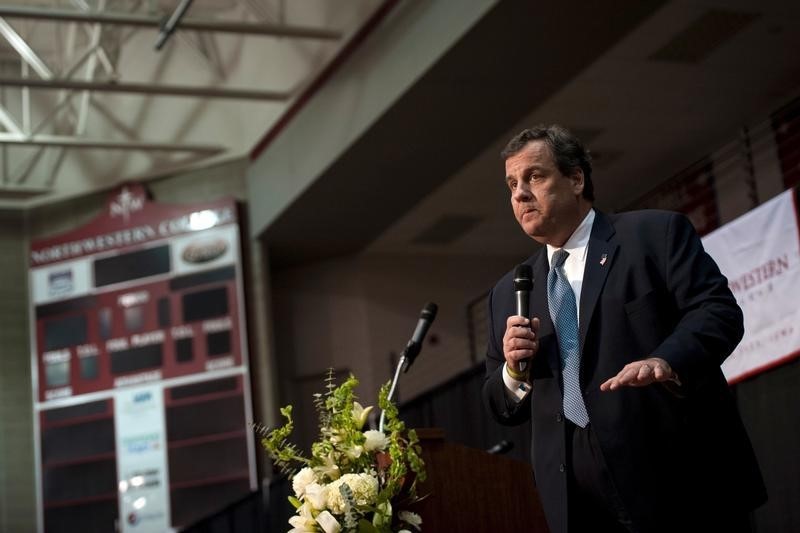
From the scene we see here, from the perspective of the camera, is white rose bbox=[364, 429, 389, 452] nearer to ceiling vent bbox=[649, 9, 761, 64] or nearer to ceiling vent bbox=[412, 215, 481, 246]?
ceiling vent bbox=[649, 9, 761, 64]

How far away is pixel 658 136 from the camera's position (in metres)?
10.6

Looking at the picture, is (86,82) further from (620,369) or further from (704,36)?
(620,369)

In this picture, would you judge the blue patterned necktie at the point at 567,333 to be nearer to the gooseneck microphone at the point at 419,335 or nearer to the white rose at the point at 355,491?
the white rose at the point at 355,491

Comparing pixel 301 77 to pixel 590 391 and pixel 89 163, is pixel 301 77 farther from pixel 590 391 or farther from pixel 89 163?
pixel 590 391

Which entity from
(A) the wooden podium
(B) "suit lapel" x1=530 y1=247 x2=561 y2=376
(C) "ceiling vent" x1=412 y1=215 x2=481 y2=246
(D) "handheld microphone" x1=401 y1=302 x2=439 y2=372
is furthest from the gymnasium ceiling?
(B) "suit lapel" x1=530 y1=247 x2=561 y2=376

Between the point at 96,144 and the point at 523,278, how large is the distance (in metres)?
9.42

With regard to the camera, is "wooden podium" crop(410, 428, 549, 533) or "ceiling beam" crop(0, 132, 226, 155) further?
"ceiling beam" crop(0, 132, 226, 155)

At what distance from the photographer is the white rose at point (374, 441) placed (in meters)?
2.73

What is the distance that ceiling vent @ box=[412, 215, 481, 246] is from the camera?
12.2 m

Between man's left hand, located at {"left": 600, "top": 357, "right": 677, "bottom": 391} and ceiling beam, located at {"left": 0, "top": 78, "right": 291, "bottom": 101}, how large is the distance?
8588mm

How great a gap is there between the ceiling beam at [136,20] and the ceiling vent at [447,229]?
10.3 feet

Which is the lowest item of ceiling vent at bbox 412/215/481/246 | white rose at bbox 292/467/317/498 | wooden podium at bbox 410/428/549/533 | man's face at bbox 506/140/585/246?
wooden podium at bbox 410/428/549/533

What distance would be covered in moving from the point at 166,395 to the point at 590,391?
29.3 feet

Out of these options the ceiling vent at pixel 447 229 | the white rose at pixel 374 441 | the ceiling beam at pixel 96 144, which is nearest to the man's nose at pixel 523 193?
the white rose at pixel 374 441
